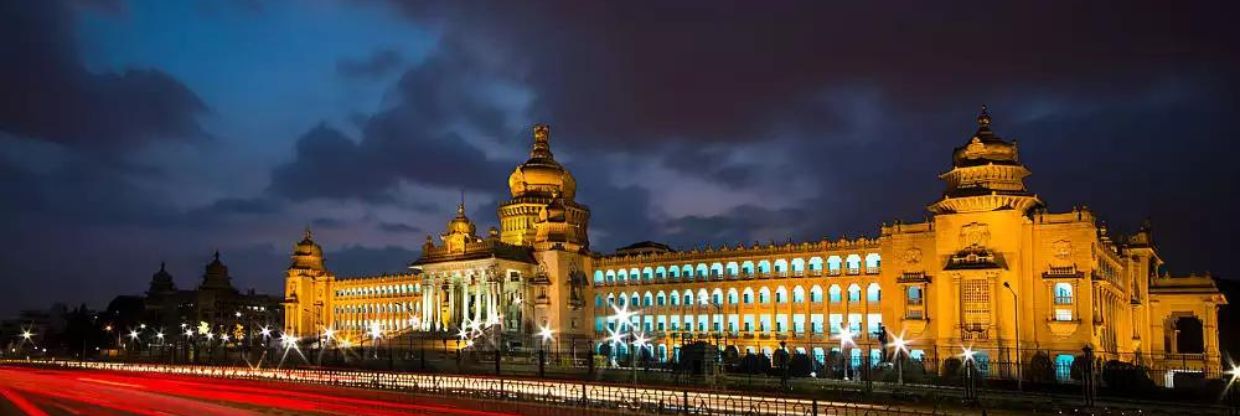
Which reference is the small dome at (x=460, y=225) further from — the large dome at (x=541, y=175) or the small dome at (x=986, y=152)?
the small dome at (x=986, y=152)

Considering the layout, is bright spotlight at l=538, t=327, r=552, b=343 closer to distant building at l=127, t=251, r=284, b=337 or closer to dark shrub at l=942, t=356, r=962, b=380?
dark shrub at l=942, t=356, r=962, b=380

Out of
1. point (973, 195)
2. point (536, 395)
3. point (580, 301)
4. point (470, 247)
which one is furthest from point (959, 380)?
point (470, 247)

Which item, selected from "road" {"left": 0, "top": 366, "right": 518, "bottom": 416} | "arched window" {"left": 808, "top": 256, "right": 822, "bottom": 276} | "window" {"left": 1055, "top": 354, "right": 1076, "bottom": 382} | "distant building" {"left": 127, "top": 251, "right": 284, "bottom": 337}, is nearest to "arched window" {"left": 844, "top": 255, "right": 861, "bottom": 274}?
"arched window" {"left": 808, "top": 256, "right": 822, "bottom": 276}

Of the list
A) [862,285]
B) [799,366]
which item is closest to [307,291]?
[862,285]

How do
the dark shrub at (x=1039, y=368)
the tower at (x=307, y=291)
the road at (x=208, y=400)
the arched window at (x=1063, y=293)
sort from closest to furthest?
the road at (x=208, y=400)
the dark shrub at (x=1039, y=368)
the arched window at (x=1063, y=293)
the tower at (x=307, y=291)

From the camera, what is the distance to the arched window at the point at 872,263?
262 ft

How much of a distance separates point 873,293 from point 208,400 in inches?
2049

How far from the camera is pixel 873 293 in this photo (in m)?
80.0

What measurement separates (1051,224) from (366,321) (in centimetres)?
8378

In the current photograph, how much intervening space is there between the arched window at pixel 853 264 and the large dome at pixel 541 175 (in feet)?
124

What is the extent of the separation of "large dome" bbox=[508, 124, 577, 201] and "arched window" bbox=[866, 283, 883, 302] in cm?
4038

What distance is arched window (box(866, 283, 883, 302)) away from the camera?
7962cm

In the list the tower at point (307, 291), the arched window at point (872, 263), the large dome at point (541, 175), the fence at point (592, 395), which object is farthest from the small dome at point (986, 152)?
the tower at point (307, 291)

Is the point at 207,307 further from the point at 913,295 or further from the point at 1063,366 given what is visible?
the point at 1063,366
